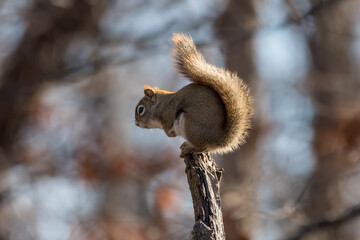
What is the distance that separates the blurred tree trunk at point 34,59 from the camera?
6762 millimetres

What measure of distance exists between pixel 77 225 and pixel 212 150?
135 inches

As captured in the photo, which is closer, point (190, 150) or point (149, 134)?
point (190, 150)

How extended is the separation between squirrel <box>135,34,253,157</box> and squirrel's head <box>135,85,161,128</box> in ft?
0.99

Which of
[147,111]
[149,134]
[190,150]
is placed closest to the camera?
[190,150]

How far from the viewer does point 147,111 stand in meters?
3.57

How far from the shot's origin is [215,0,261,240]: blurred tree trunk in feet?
17.0

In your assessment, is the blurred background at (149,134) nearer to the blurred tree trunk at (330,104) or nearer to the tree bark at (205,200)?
the blurred tree trunk at (330,104)

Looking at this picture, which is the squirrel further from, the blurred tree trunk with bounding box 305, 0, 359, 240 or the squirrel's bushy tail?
the blurred tree trunk with bounding box 305, 0, 359, 240

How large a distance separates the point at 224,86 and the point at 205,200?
74cm

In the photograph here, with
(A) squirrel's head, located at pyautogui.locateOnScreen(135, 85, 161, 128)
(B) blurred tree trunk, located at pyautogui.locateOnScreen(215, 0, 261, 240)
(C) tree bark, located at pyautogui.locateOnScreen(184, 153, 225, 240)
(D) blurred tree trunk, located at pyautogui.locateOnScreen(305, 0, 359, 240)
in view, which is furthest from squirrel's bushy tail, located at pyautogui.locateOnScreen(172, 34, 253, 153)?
(D) blurred tree trunk, located at pyautogui.locateOnScreen(305, 0, 359, 240)

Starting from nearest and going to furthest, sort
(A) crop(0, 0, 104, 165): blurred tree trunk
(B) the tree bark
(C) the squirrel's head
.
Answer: (B) the tree bark, (C) the squirrel's head, (A) crop(0, 0, 104, 165): blurred tree trunk

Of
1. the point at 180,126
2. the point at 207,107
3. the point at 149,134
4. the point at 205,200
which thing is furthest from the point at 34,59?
the point at 205,200

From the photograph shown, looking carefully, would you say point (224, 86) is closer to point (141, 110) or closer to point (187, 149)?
point (187, 149)

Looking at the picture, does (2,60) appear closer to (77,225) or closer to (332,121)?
(77,225)
